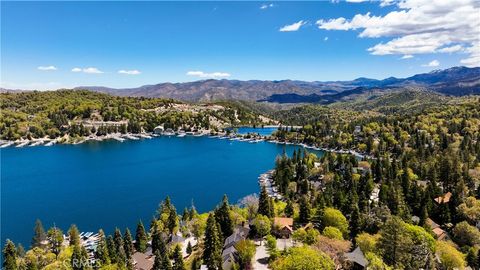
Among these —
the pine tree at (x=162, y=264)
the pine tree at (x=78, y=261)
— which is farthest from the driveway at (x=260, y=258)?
the pine tree at (x=78, y=261)

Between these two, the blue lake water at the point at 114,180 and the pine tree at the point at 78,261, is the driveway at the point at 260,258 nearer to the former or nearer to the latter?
the pine tree at the point at 78,261

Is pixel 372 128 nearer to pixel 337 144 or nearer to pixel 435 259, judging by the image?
pixel 337 144

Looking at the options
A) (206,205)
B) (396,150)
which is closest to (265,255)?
(206,205)

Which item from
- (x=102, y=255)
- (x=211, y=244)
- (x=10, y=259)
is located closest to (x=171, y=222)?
(x=102, y=255)

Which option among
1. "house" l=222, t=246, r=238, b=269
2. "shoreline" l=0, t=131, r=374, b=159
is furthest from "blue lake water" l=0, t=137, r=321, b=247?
"house" l=222, t=246, r=238, b=269

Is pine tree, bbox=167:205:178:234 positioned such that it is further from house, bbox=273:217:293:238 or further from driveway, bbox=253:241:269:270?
house, bbox=273:217:293:238

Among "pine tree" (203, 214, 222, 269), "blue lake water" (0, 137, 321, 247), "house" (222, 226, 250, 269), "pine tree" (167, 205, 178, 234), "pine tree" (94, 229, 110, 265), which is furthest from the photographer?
"blue lake water" (0, 137, 321, 247)
